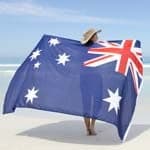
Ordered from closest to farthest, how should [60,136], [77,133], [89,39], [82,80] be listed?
[82,80] → [89,39] → [60,136] → [77,133]

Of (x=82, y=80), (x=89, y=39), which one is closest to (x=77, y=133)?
(x=82, y=80)

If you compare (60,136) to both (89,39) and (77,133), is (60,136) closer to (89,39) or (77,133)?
(77,133)

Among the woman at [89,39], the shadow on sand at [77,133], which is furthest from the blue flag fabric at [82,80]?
the shadow on sand at [77,133]

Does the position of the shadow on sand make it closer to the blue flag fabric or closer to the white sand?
the white sand

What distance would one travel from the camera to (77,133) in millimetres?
7512

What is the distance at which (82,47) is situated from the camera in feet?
23.1

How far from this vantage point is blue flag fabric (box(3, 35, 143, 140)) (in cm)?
650

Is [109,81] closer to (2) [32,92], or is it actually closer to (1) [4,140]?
(2) [32,92]

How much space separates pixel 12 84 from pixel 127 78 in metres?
1.90

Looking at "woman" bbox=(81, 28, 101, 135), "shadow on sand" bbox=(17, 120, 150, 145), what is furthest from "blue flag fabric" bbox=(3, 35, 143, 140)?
"shadow on sand" bbox=(17, 120, 150, 145)

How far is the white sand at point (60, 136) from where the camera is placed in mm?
6457

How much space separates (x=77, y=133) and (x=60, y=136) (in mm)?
386

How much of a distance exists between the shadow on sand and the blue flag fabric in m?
0.49

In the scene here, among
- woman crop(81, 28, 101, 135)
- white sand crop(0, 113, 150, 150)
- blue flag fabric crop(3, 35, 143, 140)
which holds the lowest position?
white sand crop(0, 113, 150, 150)
